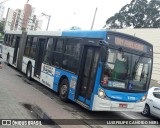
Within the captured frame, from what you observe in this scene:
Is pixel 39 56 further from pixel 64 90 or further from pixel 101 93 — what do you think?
pixel 101 93

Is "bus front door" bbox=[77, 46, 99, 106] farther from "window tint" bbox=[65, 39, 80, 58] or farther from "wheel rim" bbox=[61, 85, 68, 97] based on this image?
"wheel rim" bbox=[61, 85, 68, 97]

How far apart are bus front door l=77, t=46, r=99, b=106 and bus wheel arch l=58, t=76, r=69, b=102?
1100 millimetres

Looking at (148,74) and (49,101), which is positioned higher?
(148,74)

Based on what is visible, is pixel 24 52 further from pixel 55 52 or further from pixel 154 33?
pixel 154 33

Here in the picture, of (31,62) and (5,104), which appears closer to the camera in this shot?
(5,104)

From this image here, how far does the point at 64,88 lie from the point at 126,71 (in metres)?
2.94

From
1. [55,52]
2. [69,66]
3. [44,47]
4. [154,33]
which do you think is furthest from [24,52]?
[154,33]

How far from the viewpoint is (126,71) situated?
10133 millimetres

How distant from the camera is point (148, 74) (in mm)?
10766

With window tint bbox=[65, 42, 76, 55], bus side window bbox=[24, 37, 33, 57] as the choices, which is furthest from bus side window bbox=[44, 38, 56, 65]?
bus side window bbox=[24, 37, 33, 57]

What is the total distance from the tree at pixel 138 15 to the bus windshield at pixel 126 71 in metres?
54.7

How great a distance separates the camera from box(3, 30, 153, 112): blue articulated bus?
971cm

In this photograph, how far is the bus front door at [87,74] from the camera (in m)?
10.1

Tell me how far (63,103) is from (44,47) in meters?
4.33
